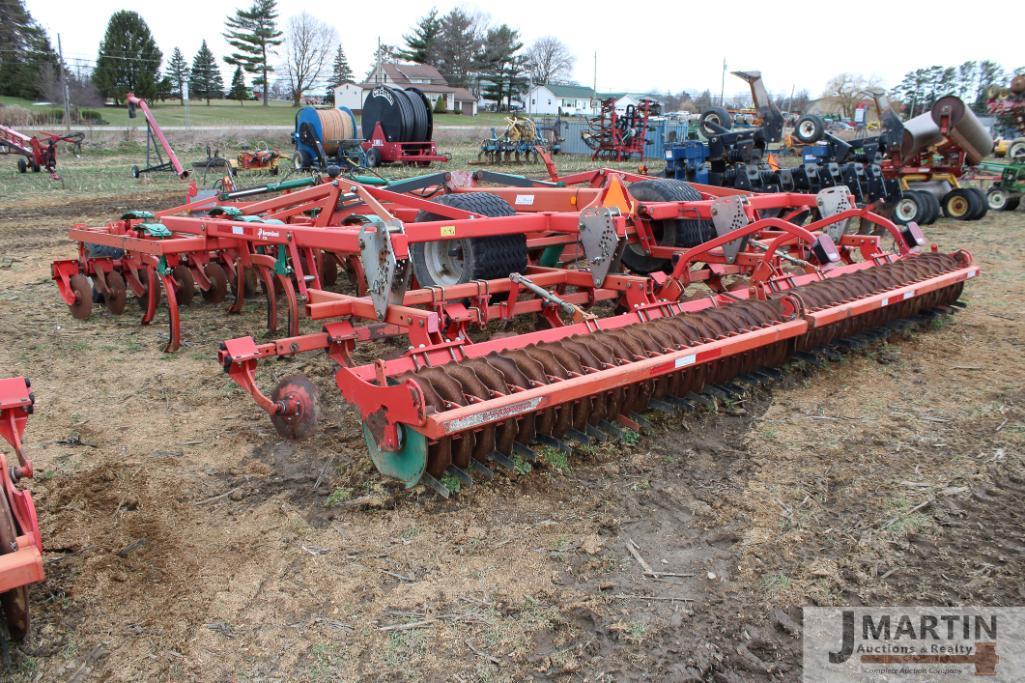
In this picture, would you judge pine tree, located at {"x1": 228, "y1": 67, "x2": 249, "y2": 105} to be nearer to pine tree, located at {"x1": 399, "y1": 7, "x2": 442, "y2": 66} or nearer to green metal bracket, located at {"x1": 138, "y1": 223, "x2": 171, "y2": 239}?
pine tree, located at {"x1": 399, "y1": 7, "x2": 442, "y2": 66}

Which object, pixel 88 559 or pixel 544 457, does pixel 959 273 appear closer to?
pixel 544 457

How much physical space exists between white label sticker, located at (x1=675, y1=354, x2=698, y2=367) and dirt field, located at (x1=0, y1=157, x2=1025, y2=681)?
1.48 ft

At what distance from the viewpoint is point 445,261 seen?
230 inches

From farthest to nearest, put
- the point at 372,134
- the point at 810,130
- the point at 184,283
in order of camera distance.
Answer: the point at 372,134
the point at 810,130
the point at 184,283

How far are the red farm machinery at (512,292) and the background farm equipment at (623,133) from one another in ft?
66.6

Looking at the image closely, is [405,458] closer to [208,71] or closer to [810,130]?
[810,130]

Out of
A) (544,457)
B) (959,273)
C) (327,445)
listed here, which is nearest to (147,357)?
(327,445)

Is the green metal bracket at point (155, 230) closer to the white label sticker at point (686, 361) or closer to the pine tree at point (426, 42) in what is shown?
the white label sticker at point (686, 361)

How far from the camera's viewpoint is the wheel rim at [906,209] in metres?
13.0

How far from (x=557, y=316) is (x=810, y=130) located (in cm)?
1116

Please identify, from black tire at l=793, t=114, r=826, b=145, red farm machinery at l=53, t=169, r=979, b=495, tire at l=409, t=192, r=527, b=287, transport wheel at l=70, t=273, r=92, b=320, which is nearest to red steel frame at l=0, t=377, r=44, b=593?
red farm machinery at l=53, t=169, r=979, b=495

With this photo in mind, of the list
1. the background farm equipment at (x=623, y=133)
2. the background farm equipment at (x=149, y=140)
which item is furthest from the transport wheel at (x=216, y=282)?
the background farm equipment at (x=623, y=133)

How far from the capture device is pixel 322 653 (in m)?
2.58

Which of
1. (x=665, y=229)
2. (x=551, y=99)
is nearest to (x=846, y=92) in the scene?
(x=551, y=99)
